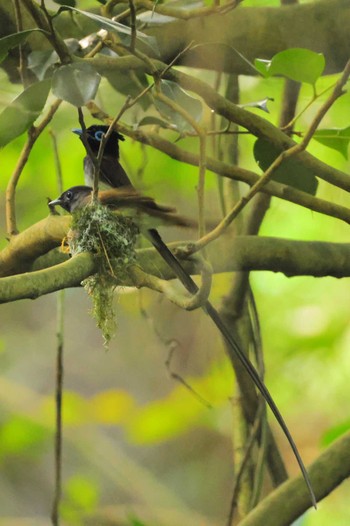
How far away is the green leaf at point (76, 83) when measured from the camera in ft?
2.64

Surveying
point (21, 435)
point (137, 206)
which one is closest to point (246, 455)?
point (137, 206)

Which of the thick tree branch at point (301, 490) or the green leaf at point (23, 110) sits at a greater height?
the green leaf at point (23, 110)

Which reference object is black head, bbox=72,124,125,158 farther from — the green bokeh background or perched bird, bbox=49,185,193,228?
the green bokeh background

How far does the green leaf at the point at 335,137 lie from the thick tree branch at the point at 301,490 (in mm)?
441

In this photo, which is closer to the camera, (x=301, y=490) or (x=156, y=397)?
(x=301, y=490)

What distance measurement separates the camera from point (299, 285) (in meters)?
2.13

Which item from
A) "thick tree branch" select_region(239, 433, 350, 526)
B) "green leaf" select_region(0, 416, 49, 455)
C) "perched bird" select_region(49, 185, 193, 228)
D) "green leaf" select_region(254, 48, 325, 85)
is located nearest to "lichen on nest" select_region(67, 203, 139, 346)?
"perched bird" select_region(49, 185, 193, 228)

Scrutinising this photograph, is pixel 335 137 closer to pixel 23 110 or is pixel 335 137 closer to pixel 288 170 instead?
pixel 288 170

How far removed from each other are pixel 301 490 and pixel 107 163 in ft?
1.75

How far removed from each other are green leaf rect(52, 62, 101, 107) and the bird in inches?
5.2

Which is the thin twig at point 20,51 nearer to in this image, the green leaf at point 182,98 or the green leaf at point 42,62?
the green leaf at point 42,62

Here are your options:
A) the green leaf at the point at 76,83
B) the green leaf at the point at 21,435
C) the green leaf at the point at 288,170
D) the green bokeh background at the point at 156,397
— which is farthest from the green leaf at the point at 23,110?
the green leaf at the point at 21,435

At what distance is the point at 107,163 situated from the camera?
1.15 metres

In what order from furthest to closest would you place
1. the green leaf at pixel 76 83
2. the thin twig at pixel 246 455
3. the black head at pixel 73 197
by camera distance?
the thin twig at pixel 246 455 < the black head at pixel 73 197 < the green leaf at pixel 76 83
